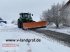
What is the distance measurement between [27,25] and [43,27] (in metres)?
2.45

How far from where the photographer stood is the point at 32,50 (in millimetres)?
10648

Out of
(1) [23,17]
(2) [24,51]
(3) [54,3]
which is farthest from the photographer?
(3) [54,3]

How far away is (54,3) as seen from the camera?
5084 cm

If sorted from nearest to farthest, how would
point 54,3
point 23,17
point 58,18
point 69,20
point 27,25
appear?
1. point 27,25
2. point 23,17
3. point 58,18
4. point 69,20
5. point 54,3

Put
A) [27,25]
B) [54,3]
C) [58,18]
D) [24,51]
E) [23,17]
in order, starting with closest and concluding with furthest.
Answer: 1. [24,51]
2. [27,25]
3. [23,17]
4. [58,18]
5. [54,3]

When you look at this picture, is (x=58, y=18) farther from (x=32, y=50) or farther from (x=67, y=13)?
(x=32, y=50)

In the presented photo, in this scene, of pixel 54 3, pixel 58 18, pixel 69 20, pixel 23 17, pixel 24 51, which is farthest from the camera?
pixel 54 3

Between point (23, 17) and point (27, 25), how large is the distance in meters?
4.65

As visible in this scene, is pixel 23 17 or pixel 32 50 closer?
pixel 32 50

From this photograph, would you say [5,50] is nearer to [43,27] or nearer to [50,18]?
[43,27]

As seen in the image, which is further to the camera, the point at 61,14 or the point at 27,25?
the point at 61,14

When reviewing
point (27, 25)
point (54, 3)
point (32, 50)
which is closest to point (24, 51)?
point (32, 50)

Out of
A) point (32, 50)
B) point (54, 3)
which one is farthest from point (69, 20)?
point (32, 50)

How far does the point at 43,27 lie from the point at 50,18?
10003 mm
